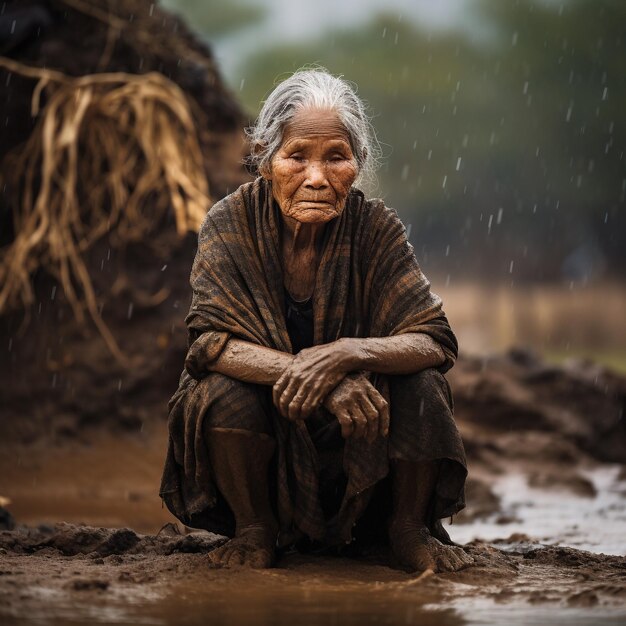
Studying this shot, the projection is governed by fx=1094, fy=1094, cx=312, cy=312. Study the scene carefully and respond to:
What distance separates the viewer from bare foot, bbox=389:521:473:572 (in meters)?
3.58

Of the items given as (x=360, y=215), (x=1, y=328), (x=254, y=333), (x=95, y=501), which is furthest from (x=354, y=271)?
(x=1, y=328)

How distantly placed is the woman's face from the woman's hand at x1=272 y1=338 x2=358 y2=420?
0.52m

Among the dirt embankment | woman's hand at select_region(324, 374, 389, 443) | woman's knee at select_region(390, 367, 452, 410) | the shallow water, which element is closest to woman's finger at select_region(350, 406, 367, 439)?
woman's hand at select_region(324, 374, 389, 443)

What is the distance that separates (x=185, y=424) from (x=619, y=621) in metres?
1.49

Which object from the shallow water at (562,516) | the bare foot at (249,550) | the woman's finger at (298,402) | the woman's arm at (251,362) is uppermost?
the woman's arm at (251,362)

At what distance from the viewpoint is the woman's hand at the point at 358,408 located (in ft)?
11.2

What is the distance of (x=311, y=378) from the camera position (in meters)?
3.43

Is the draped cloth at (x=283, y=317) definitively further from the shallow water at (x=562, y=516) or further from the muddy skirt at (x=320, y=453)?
the shallow water at (x=562, y=516)

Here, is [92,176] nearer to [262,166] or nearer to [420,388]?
[262,166]

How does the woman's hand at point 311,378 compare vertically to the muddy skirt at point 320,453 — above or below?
above

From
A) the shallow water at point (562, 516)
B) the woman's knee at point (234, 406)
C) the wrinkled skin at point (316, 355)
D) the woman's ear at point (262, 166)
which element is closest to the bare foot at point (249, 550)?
the wrinkled skin at point (316, 355)

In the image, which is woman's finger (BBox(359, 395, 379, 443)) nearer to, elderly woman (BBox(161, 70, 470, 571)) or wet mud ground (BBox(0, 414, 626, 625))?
elderly woman (BBox(161, 70, 470, 571))

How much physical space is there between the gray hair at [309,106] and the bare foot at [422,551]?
126cm

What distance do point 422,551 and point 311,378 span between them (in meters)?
0.71
